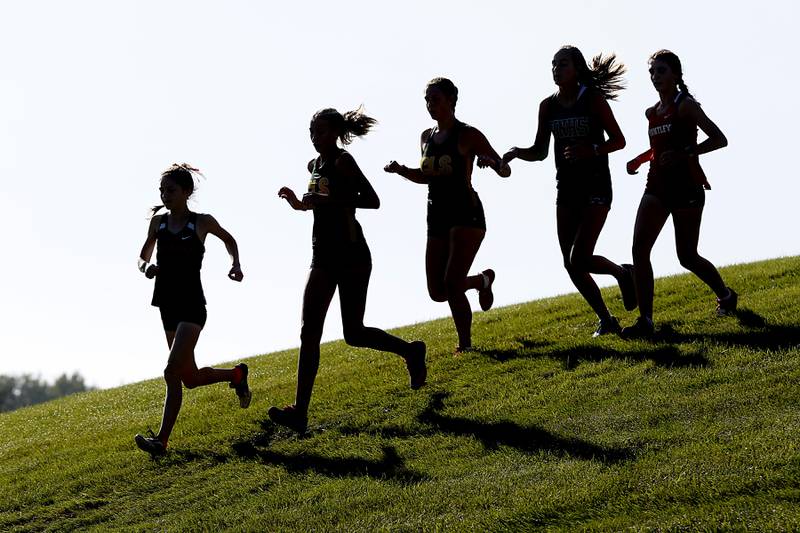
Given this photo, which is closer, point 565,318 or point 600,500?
point 600,500

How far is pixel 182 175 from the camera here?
11438mm

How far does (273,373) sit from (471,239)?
188 inches

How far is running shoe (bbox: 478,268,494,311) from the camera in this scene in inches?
530

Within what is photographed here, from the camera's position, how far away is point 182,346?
36.6 feet

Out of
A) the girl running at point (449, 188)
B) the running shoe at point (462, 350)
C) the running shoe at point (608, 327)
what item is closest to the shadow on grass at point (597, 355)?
the running shoe at point (462, 350)

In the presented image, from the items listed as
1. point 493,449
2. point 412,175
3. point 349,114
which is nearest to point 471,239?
point 412,175

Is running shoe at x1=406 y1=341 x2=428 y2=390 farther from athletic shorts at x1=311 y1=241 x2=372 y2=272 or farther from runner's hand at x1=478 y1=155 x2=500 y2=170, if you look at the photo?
runner's hand at x1=478 y1=155 x2=500 y2=170

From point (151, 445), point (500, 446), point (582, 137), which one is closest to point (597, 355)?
point (582, 137)

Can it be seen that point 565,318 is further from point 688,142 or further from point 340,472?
point 340,472

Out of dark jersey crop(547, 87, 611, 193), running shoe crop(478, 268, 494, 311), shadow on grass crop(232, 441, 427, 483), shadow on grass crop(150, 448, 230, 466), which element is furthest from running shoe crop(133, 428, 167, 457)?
dark jersey crop(547, 87, 611, 193)

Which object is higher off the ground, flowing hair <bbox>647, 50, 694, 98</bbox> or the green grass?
flowing hair <bbox>647, 50, 694, 98</bbox>

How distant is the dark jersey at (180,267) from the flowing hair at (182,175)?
1.06ft

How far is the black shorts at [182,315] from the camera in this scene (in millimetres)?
11148

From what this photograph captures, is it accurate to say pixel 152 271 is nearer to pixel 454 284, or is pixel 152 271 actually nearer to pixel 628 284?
pixel 454 284
